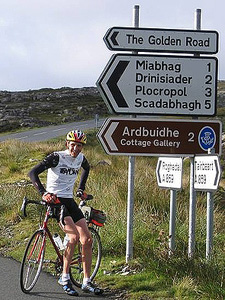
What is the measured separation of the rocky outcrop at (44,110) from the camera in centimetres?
4993

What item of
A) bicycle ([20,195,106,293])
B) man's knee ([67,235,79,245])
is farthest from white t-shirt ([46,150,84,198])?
man's knee ([67,235,79,245])

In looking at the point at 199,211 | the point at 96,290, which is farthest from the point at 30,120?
the point at 96,290

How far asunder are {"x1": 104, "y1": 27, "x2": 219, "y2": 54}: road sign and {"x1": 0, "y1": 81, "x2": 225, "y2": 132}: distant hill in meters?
37.8

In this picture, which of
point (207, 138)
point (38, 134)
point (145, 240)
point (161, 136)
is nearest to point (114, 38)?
point (161, 136)

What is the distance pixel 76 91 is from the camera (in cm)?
9231

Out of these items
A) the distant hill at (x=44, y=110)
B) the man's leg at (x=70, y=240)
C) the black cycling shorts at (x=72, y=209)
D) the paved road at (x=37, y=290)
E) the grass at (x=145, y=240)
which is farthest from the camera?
the distant hill at (x=44, y=110)

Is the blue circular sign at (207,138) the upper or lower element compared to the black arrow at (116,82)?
lower

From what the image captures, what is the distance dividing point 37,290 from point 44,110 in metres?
56.2

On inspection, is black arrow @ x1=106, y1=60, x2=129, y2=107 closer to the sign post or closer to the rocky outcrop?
the sign post

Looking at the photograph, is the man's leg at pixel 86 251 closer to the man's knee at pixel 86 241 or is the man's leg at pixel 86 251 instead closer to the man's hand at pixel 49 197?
the man's knee at pixel 86 241

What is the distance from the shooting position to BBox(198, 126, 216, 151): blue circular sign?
768 centimetres

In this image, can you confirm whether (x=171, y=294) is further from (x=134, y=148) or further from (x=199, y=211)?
(x=199, y=211)

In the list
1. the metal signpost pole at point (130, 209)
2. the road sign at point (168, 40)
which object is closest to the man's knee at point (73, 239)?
the metal signpost pole at point (130, 209)

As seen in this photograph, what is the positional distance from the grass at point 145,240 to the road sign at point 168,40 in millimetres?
2415
